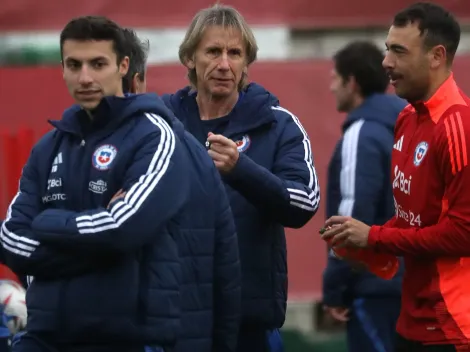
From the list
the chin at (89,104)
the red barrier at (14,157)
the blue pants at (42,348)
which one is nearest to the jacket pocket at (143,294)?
the blue pants at (42,348)

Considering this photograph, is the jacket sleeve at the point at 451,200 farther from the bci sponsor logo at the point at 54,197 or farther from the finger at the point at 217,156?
the bci sponsor logo at the point at 54,197

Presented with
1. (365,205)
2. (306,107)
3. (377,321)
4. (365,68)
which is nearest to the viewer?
(365,205)

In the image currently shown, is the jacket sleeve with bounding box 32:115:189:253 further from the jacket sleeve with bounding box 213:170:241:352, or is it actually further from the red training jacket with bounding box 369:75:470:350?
the red training jacket with bounding box 369:75:470:350

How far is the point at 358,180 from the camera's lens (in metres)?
5.48

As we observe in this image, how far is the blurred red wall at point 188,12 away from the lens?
25.4ft

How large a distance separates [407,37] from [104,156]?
1235 mm

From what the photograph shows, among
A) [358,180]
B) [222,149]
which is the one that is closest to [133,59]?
[222,149]

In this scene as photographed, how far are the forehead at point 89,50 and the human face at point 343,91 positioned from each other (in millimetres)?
2220

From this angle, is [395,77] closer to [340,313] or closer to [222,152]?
[222,152]

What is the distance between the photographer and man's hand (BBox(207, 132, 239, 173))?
4223 mm

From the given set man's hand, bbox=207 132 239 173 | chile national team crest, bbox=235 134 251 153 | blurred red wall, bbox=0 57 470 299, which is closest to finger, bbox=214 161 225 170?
man's hand, bbox=207 132 239 173

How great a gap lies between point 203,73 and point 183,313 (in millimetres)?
1106

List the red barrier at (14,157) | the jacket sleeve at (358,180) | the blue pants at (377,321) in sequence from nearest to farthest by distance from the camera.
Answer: the jacket sleeve at (358,180)
the blue pants at (377,321)
the red barrier at (14,157)

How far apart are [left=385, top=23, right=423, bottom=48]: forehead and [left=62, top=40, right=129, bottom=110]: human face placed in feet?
3.40
